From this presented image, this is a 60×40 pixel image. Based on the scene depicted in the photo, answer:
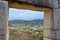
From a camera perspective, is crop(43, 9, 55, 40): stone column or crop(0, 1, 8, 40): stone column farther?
crop(43, 9, 55, 40): stone column

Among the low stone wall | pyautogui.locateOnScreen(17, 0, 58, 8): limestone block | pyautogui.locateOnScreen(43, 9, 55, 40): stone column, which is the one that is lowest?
the low stone wall

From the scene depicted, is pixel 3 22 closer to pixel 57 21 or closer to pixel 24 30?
pixel 57 21

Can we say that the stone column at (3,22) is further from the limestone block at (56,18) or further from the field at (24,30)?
the field at (24,30)

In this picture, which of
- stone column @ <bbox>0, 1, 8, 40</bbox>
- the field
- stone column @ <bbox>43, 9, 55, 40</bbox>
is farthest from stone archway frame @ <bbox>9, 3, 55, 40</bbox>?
the field

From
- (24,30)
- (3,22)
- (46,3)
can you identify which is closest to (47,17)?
(46,3)

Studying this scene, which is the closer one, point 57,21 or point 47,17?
point 57,21

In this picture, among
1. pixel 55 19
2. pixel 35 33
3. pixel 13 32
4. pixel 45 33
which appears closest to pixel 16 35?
pixel 13 32

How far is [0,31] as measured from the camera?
2094 mm

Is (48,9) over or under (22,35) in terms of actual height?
over

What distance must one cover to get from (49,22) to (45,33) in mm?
239

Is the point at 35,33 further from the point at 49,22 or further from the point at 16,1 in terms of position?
the point at 16,1

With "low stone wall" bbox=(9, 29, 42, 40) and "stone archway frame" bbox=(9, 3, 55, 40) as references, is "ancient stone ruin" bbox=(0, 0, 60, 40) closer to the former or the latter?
"stone archway frame" bbox=(9, 3, 55, 40)

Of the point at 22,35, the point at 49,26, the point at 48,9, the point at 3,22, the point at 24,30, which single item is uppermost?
the point at 48,9

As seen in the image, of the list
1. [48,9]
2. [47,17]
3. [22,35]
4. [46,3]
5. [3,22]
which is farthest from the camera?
[22,35]
